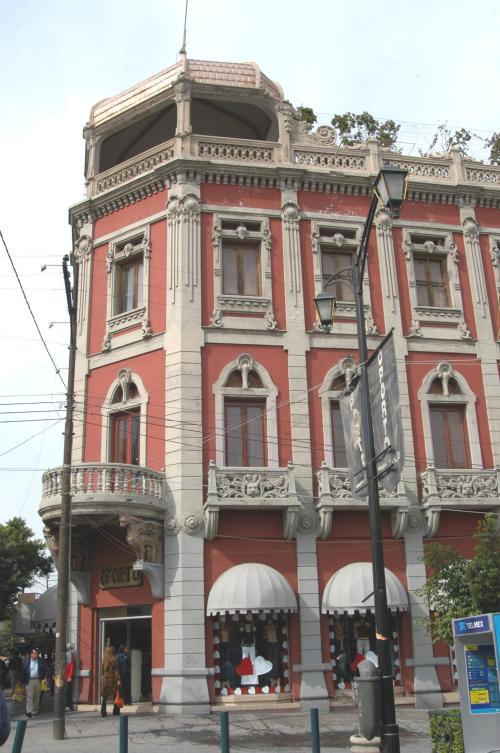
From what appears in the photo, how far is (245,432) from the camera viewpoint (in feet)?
74.2

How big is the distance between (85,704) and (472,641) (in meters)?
13.1

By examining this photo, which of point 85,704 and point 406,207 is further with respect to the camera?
point 406,207

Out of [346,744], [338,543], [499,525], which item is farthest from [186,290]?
[346,744]

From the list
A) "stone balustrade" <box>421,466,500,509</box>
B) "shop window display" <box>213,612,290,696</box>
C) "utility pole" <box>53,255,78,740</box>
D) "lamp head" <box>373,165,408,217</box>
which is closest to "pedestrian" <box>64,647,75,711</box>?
"utility pole" <box>53,255,78,740</box>

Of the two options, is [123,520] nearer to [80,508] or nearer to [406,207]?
[80,508]

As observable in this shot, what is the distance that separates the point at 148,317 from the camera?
23797mm

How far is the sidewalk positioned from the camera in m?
15.2

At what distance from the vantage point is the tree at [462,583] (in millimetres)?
17578

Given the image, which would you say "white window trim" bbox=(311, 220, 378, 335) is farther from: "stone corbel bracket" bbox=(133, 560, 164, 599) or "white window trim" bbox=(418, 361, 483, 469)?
"stone corbel bracket" bbox=(133, 560, 164, 599)

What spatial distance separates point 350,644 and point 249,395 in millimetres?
7408

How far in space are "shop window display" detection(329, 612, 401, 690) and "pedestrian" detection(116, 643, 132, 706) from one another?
5465 mm

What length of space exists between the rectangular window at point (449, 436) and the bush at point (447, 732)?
11088mm

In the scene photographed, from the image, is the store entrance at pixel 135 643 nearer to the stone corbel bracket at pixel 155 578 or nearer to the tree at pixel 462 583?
the stone corbel bracket at pixel 155 578

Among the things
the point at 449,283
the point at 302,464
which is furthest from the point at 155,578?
the point at 449,283
